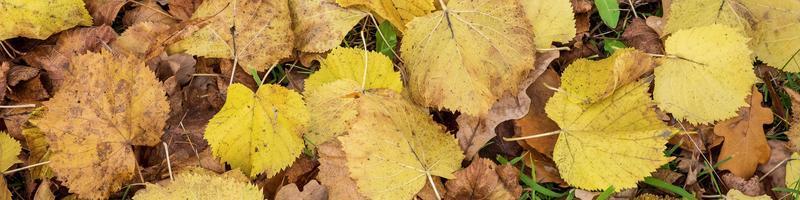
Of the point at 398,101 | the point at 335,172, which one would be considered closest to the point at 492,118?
the point at 398,101

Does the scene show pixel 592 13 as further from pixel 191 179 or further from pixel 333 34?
pixel 191 179

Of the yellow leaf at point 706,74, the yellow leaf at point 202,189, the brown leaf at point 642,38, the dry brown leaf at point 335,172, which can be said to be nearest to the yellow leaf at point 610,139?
the yellow leaf at point 706,74

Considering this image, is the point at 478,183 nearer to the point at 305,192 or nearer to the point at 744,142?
the point at 305,192

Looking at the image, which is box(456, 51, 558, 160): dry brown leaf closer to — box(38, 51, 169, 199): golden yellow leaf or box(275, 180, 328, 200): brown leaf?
box(275, 180, 328, 200): brown leaf

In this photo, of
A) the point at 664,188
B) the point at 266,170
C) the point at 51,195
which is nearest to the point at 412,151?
the point at 266,170

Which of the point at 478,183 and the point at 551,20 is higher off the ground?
the point at 551,20

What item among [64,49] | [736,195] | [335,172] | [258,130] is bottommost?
[736,195]

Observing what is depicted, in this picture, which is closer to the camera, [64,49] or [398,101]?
[398,101]

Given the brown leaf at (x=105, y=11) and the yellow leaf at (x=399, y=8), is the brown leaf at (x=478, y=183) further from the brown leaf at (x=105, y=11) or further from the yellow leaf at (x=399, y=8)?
the brown leaf at (x=105, y=11)
